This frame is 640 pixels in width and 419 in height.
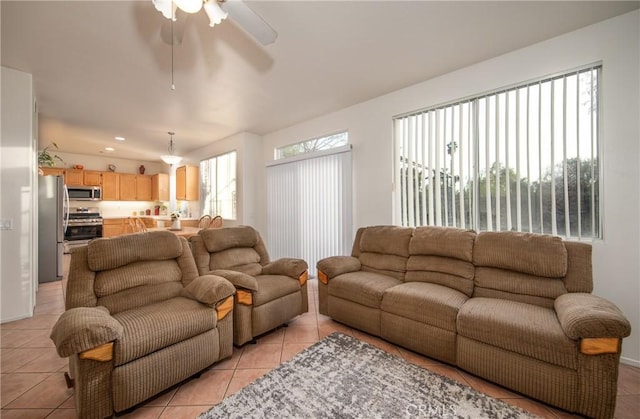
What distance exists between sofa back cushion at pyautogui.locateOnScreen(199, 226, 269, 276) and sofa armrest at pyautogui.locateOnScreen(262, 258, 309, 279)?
13 centimetres

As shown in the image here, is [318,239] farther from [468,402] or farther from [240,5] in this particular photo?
[240,5]

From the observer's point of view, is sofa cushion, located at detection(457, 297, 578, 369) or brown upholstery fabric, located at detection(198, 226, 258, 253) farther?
brown upholstery fabric, located at detection(198, 226, 258, 253)

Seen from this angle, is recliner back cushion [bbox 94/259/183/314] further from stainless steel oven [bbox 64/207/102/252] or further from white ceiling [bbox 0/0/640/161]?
stainless steel oven [bbox 64/207/102/252]

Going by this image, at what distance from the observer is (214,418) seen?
4.81ft

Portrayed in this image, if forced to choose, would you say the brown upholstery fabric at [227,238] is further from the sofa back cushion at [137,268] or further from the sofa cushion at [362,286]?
the sofa cushion at [362,286]

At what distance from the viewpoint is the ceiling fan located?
1.43 m

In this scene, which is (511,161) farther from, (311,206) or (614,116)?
(311,206)

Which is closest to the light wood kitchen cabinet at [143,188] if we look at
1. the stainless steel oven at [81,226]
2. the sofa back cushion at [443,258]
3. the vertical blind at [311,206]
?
the stainless steel oven at [81,226]

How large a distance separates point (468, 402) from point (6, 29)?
14.7 feet

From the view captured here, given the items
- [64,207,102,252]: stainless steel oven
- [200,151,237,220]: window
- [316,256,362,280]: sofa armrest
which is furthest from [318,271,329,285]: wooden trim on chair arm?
[64,207,102,252]: stainless steel oven

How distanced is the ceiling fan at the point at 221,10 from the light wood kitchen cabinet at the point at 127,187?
735 centimetres

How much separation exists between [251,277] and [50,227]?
4302 mm

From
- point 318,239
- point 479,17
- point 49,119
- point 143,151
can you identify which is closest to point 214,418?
point 318,239

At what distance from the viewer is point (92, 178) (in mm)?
6793
